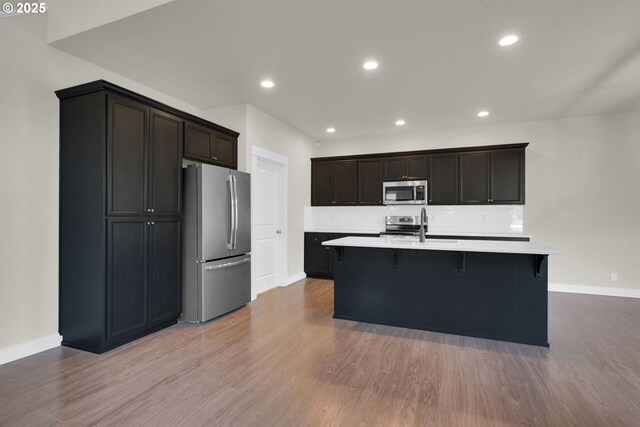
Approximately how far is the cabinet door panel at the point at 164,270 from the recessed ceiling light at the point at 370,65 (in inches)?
109

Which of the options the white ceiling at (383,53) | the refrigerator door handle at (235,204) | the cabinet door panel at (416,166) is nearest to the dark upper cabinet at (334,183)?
the cabinet door panel at (416,166)

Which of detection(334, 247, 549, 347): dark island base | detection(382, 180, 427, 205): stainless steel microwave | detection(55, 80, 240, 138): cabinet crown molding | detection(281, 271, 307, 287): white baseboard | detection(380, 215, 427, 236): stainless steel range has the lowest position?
detection(281, 271, 307, 287): white baseboard

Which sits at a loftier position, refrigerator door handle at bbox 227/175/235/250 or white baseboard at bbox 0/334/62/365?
refrigerator door handle at bbox 227/175/235/250

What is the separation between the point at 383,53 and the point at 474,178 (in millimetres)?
3321

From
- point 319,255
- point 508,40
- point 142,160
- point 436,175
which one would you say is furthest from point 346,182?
point 142,160

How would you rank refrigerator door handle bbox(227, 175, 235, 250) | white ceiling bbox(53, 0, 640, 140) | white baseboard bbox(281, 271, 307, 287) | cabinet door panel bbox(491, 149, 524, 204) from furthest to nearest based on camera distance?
white baseboard bbox(281, 271, 307, 287) < cabinet door panel bbox(491, 149, 524, 204) < refrigerator door handle bbox(227, 175, 235, 250) < white ceiling bbox(53, 0, 640, 140)

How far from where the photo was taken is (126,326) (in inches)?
121

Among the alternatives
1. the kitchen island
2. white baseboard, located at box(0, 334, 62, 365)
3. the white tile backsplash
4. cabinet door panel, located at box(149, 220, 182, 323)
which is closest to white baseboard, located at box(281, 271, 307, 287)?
the white tile backsplash

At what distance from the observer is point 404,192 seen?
5953mm

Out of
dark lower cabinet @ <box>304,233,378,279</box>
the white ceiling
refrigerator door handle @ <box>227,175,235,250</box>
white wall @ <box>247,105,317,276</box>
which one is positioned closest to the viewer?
the white ceiling

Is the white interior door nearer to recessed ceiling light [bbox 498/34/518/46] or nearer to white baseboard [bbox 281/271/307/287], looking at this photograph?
white baseboard [bbox 281/271/307/287]

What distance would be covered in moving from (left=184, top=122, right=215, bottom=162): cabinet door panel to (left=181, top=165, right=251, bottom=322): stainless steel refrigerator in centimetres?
22

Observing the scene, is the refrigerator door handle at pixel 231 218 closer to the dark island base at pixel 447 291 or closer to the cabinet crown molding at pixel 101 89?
the cabinet crown molding at pixel 101 89

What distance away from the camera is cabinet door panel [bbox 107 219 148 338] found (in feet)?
9.64
